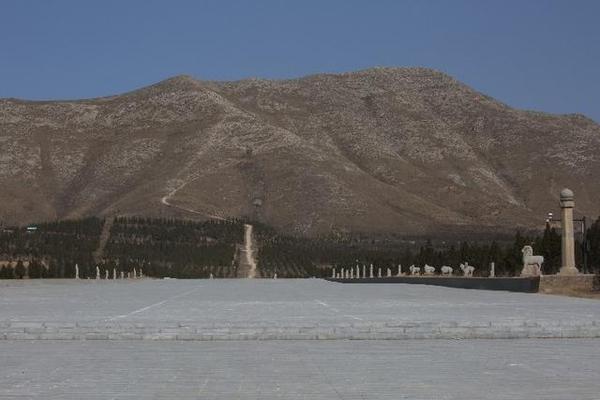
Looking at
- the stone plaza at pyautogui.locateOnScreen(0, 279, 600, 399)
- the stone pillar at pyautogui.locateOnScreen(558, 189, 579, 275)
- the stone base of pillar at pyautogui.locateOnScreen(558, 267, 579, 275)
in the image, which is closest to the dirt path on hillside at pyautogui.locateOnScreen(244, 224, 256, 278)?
the stone pillar at pyautogui.locateOnScreen(558, 189, 579, 275)

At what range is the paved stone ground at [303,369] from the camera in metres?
7.46

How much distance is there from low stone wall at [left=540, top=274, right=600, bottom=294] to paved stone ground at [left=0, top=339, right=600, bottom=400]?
Result: 11981mm

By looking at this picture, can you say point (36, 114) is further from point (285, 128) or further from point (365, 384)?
point (365, 384)

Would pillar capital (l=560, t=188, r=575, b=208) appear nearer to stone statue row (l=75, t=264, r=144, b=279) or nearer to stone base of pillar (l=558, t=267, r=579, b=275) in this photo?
stone base of pillar (l=558, t=267, r=579, b=275)

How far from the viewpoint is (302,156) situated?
106688 millimetres

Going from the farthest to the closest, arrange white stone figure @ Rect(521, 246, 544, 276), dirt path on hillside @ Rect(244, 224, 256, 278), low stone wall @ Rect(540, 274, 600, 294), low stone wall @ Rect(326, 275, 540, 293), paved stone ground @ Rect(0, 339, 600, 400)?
dirt path on hillside @ Rect(244, 224, 256, 278) → white stone figure @ Rect(521, 246, 544, 276) → low stone wall @ Rect(326, 275, 540, 293) → low stone wall @ Rect(540, 274, 600, 294) → paved stone ground @ Rect(0, 339, 600, 400)

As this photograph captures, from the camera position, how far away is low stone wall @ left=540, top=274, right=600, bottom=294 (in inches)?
910

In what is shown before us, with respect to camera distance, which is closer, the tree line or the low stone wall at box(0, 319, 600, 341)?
the low stone wall at box(0, 319, 600, 341)

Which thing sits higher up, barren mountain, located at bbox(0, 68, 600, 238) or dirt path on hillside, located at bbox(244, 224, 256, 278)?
barren mountain, located at bbox(0, 68, 600, 238)

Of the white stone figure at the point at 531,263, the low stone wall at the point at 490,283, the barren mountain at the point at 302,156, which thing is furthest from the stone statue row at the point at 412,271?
the barren mountain at the point at 302,156

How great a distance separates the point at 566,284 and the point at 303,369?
1567cm

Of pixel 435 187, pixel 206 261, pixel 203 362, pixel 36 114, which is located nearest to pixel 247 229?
pixel 206 261

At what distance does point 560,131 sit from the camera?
127750mm

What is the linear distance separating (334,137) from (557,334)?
371ft
